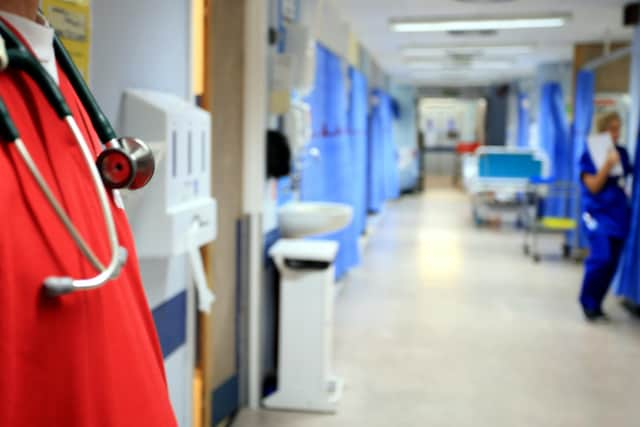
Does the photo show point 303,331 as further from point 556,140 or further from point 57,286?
point 556,140

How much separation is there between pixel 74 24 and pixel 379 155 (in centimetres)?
908

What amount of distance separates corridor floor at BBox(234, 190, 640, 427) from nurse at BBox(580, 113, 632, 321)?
27 cm

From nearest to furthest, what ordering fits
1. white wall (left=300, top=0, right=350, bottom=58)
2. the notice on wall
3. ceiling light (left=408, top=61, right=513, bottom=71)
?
the notice on wall
white wall (left=300, top=0, right=350, bottom=58)
ceiling light (left=408, top=61, right=513, bottom=71)

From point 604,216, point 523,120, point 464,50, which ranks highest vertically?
point 464,50

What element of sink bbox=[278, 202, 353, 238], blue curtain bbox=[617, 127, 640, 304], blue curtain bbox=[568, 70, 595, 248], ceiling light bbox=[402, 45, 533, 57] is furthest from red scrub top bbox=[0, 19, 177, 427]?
ceiling light bbox=[402, 45, 533, 57]

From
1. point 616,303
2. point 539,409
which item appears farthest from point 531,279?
point 539,409

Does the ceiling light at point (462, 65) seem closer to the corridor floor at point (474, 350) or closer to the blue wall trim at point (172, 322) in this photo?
the corridor floor at point (474, 350)

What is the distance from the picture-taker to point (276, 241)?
12.4 feet

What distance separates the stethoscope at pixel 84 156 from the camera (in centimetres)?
83

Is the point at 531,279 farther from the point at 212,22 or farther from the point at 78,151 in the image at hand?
the point at 78,151

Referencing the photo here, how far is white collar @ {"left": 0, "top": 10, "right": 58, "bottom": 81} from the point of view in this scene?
3.03ft

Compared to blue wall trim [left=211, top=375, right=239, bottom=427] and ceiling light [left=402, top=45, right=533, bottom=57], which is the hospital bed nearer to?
ceiling light [left=402, top=45, right=533, bottom=57]

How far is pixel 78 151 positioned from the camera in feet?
3.10

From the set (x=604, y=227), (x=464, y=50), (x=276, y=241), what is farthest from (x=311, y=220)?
(x=464, y=50)
